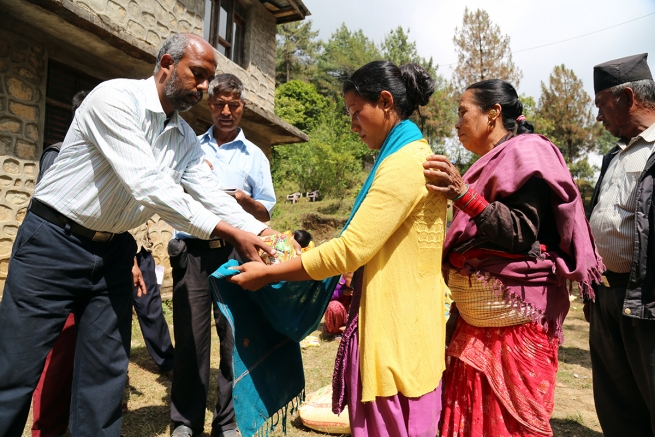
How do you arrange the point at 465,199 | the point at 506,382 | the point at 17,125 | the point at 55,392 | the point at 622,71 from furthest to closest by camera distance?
the point at 17,125 < the point at 55,392 < the point at 622,71 < the point at 506,382 < the point at 465,199

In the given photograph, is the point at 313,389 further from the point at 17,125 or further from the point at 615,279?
the point at 17,125

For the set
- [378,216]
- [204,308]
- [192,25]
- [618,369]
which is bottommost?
[618,369]

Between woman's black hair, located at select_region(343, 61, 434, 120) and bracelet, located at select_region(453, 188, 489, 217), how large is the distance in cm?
43

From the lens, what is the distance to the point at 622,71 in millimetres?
2605

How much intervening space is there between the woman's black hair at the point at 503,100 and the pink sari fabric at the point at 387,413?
4.65ft

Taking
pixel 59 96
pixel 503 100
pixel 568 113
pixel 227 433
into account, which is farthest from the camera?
pixel 568 113

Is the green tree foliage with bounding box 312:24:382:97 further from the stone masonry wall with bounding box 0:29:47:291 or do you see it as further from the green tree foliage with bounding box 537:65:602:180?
the stone masonry wall with bounding box 0:29:47:291

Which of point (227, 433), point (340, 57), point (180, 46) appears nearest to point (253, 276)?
point (180, 46)

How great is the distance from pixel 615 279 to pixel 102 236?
2.79 meters

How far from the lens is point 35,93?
16.6ft

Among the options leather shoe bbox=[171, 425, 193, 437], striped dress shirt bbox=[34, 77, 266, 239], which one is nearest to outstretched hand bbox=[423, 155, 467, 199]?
striped dress shirt bbox=[34, 77, 266, 239]

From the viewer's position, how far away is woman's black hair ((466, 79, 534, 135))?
7.79 ft

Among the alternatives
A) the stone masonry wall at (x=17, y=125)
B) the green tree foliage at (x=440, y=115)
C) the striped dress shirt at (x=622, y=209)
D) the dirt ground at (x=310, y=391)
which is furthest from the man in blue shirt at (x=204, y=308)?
the green tree foliage at (x=440, y=115)

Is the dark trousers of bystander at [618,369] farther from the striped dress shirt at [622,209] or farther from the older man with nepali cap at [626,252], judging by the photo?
the striped dress shirt at [622,209]
